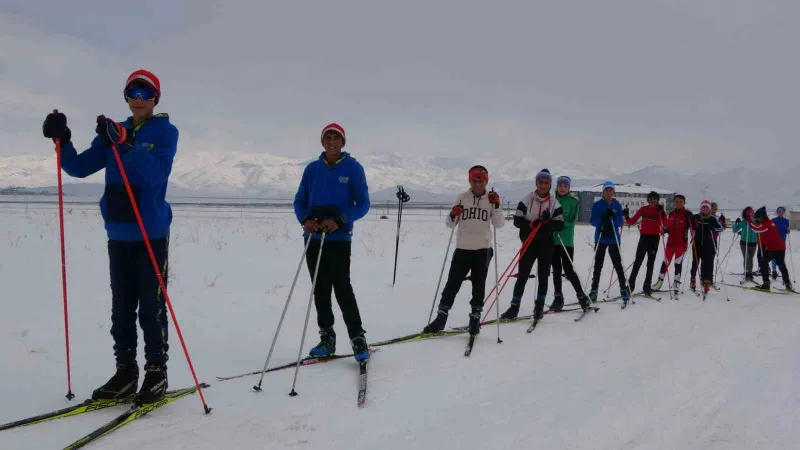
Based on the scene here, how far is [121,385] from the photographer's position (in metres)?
3.73

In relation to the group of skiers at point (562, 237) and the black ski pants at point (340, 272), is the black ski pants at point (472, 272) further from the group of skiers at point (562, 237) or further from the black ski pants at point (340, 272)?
the black ski pants at point (340, 272)

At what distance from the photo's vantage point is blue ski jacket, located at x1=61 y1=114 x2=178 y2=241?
3459 millimetres

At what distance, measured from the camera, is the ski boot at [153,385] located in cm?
360

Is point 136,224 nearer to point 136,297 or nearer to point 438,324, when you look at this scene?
point 136,297

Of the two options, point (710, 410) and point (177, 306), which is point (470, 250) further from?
point (177, 306)

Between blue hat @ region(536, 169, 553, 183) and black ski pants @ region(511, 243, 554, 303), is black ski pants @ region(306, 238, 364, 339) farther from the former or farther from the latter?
blue hat @ region(536, 169, 553, 183)

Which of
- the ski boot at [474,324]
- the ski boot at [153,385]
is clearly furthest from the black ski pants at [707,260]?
the ski boot at [153,385]

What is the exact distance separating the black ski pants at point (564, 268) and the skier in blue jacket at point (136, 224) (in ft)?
Answer: 19.8

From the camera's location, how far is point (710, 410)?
12.8 feet

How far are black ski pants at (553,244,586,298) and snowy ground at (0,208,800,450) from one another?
51 centimetres


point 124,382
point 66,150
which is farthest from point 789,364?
point 66,150

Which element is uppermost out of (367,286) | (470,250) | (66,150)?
(66,150)

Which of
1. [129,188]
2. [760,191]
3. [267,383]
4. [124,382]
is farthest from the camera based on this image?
[760,191]

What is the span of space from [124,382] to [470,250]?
12.9ft
